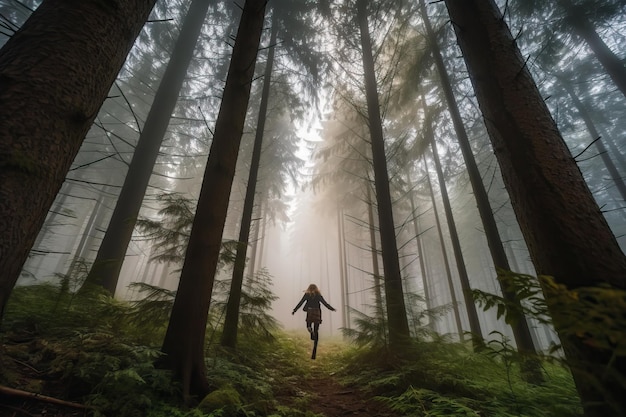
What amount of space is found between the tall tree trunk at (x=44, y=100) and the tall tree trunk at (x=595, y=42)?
681 inches

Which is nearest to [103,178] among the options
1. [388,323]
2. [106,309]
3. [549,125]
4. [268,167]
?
[268,167]

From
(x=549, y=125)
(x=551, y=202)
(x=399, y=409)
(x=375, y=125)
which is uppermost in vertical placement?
(x=375, y=125)

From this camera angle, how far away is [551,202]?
197 centimetres

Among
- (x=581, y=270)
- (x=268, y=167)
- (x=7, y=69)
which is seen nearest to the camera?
(x=7, y=69)

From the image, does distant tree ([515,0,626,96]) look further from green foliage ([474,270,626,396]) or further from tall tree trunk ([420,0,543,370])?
green foliage ([474,270,626,396])

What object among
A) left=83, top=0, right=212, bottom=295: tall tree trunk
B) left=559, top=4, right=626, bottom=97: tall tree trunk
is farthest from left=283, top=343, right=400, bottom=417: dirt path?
left=559, top=4, right=626, bottom=97: tall tree trunk

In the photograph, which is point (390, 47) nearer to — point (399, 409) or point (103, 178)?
point (399, 409)

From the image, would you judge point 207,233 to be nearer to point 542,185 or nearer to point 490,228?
point 542,185

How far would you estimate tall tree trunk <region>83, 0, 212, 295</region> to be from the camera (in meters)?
6.05

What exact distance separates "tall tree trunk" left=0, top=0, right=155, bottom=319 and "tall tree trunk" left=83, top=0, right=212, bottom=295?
3533 mm

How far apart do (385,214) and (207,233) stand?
15.6 feet

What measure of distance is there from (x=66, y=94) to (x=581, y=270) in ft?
11.5

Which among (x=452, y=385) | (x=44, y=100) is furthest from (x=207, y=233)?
(x=452, y=385)

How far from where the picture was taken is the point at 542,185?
6.70 ft
